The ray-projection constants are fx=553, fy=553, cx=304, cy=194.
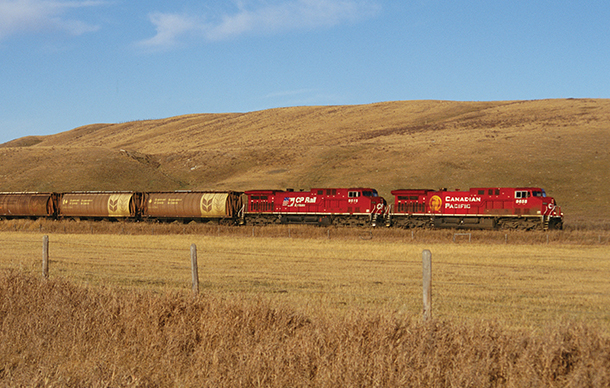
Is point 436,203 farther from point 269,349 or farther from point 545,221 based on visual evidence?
point 269,349

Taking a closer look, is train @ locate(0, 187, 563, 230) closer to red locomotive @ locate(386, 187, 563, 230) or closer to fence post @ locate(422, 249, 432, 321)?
red locomotive @ locate(386, 187, 563, 230)

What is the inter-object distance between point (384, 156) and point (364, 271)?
77.3 meters

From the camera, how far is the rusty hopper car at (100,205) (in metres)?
55.3

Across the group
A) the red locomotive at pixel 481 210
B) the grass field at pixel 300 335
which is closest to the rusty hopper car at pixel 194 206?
the red locomotive at pixel 481 210

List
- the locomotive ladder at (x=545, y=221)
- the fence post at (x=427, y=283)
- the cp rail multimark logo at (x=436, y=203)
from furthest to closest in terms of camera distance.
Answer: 1. the cp rail multimark logo at (x=436, y=203)
2. the locomotive ladder at (x=545, y=221)
3. the fence post at (x=427, y=283)

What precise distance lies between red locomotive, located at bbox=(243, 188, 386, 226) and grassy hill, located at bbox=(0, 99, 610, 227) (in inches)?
953

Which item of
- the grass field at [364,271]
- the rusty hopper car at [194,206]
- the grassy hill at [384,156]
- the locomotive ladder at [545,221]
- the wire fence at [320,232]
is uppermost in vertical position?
the grassy hill at [384,156]

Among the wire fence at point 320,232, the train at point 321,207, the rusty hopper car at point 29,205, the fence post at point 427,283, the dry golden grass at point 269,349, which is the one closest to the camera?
the dry golden grass at point 269,349

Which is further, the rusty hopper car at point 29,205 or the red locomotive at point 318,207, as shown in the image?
the rusty hopper car at point 29,205

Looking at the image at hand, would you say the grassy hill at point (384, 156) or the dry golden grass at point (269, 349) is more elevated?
the grassy hill at point (384, 156)

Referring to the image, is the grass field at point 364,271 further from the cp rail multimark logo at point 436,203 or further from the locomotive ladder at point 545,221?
the cp rail multimark logo at point 436,203

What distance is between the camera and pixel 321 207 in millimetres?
49938

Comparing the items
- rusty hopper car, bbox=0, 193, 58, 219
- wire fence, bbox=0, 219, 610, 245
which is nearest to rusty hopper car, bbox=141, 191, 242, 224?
wire fence, bbox=0, 219, 610, 245

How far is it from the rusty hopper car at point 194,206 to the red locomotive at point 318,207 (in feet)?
5.26
